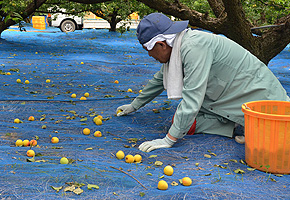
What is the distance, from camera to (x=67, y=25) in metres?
20.8

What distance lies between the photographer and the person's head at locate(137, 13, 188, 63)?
3.02 metres

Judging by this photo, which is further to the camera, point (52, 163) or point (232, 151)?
point (232, 151)

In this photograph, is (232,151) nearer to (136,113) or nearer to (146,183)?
(146,183)

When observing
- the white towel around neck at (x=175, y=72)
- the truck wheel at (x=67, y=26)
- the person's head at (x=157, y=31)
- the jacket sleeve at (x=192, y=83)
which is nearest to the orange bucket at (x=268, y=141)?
the jacket sleeve at (x=192, y=83)

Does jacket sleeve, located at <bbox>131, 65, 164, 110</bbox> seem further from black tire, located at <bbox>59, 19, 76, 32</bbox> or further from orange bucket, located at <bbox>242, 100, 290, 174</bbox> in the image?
black tire, located at <bbox>59, 19, 76, 32</bbox>

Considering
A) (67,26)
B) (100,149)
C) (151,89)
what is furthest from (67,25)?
(100,149)

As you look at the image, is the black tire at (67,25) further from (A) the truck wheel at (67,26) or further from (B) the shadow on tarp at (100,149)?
(B) the shadow on tarp at (100,149)

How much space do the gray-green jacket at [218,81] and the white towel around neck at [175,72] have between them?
5 cm

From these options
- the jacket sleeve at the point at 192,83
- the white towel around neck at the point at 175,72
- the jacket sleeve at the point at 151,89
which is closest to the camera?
the jacket sleeve at the point at 192,83

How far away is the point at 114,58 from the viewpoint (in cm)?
959

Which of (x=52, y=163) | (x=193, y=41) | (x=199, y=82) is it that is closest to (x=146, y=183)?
(x=52, y=163)

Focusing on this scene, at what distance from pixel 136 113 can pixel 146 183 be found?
2082mm

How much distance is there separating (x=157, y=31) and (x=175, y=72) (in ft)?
1.33

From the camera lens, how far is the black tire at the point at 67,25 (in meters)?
20.7
